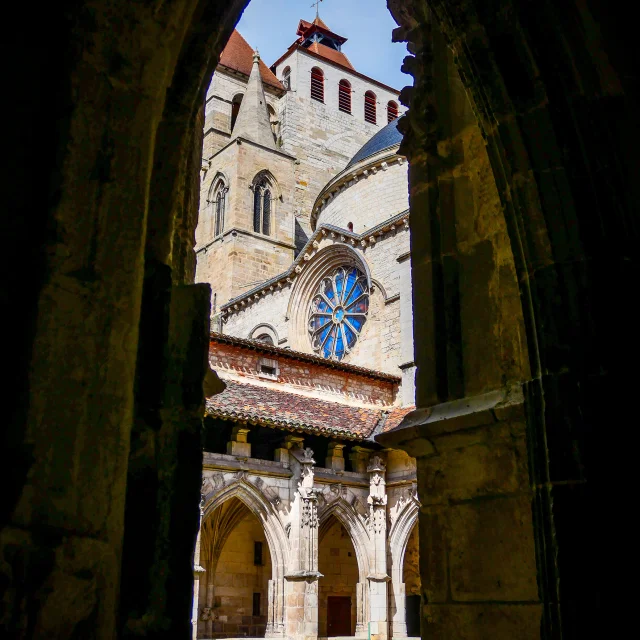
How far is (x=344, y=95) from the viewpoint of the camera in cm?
3931

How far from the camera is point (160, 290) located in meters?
1.77

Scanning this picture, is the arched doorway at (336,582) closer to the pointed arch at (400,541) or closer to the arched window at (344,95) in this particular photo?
the pointed arch at (400,541)

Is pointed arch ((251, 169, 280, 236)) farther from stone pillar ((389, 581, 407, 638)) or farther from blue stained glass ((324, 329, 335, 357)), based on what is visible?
stone pillar ((389, 581, 407, 638))

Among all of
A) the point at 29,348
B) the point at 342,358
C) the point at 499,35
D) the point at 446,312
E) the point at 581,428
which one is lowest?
the point at 29,348

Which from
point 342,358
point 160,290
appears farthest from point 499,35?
point 342,358

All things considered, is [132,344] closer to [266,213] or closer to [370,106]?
[266,213]

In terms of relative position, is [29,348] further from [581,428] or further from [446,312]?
[446,312]

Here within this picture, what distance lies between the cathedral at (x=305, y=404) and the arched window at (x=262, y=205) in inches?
2.1

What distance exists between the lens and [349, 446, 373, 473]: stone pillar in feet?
50.8

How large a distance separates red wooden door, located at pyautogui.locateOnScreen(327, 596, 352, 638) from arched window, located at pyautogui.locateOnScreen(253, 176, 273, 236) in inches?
587

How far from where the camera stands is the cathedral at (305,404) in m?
14.1

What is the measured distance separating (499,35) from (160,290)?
217 centimetres

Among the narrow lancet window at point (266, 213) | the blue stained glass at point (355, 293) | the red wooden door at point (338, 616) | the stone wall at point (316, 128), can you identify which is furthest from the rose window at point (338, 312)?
the stone wall at point (316, 128)

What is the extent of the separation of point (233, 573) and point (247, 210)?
15043 millimetres
